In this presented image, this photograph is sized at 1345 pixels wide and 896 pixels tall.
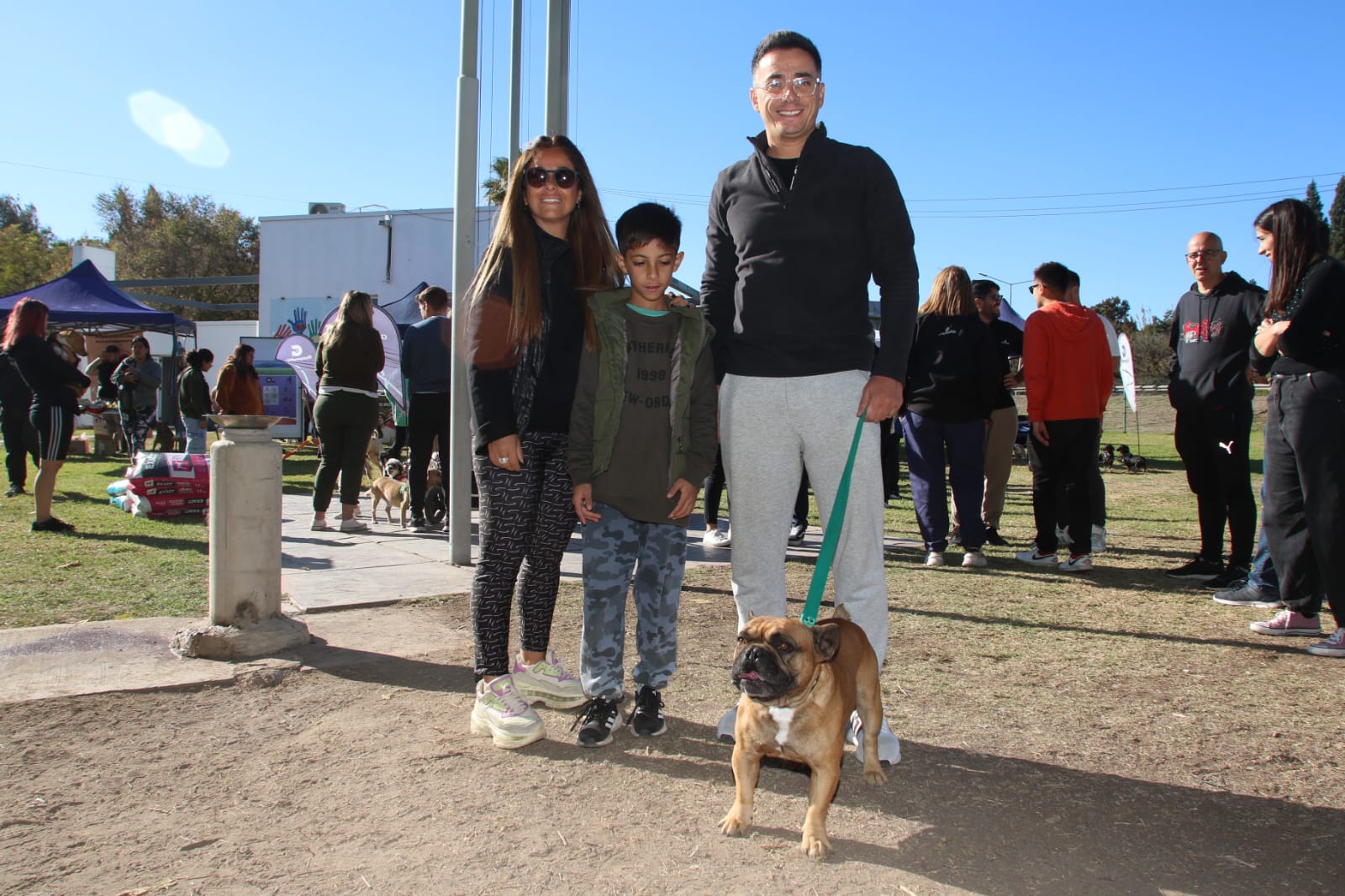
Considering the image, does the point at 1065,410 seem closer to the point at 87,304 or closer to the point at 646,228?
the point at 646,228

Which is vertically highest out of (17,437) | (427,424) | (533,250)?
(533,250)

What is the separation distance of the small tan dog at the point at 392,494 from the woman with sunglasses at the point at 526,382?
5766mm

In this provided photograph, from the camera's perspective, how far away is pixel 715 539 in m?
7.82

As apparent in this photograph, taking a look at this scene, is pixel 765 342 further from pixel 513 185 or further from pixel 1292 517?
pixel 1292 517

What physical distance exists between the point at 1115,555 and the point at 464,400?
5.46m

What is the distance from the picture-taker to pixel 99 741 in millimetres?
3094

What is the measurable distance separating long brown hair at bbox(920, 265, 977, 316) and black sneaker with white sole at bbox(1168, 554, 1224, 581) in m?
2.41

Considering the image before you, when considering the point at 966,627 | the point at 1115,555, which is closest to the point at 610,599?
the point at 966,627

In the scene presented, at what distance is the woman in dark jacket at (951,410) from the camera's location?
6922 mm

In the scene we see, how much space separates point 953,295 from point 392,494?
5.56 meters

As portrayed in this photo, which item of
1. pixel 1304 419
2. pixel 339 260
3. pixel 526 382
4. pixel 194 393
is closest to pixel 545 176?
pixel 526 382

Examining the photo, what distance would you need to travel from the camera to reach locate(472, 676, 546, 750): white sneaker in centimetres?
311

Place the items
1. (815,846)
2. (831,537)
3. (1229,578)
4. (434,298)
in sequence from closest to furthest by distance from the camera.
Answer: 1. (815,846)
2. (831,537)
3. (1229,578)
4. (434,298)

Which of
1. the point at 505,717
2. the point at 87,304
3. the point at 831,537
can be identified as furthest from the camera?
the point at 87,304
